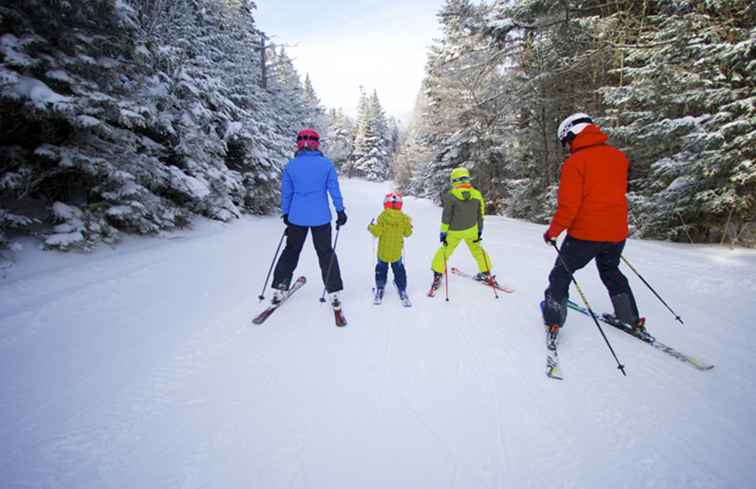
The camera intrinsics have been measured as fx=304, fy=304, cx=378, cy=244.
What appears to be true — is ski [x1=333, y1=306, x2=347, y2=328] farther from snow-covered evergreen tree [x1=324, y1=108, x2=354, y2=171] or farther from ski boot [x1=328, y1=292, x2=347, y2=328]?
snow-covered evergreen tree [x1=324, y1=108, x2=354, y2=171]

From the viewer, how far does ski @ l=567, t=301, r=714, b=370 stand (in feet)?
8.70

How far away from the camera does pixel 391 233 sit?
14.0 feet

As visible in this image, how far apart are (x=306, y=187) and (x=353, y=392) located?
2.42 meters

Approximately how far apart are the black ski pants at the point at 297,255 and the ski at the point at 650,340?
3007 mm

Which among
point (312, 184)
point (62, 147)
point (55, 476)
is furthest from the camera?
point (62, 147)

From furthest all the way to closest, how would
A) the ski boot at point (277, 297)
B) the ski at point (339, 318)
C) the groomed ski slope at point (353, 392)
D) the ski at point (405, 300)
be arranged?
the ski at point (405, 300) < the ski boot at point (277, 297) < the ski at point (339, 318) < the groomed ski slope at point (353, 392)

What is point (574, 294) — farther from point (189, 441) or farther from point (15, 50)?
point (15, 50)

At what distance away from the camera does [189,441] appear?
191 cm

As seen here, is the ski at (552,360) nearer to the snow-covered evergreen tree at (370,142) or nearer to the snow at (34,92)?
the snow at (34,92)

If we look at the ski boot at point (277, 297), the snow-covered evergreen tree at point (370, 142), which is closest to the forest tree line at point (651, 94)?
the ski boot at point (277, 297)

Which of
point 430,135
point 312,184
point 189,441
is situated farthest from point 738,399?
point 430,135

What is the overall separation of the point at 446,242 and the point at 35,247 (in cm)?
596

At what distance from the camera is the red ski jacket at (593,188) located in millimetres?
2758

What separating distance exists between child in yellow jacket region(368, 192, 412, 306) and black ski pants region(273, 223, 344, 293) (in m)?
0.68
